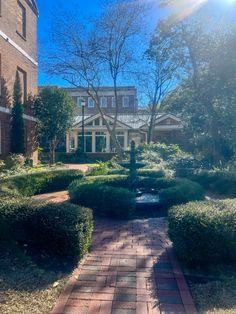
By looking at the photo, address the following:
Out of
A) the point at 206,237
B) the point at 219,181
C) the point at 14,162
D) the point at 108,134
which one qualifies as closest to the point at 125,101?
the point at 108,134

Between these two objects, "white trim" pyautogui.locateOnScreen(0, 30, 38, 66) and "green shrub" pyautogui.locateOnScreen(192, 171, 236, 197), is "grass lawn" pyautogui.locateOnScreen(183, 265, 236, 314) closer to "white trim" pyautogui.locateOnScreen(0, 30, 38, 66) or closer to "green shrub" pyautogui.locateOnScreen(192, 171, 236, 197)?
"green shrub" pyautogui.locateOnScreen(192, 171, 236, 197)

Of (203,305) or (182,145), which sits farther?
(182,145)

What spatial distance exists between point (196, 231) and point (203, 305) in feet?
3.23

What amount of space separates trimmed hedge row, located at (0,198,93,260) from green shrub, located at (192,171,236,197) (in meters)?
6.47

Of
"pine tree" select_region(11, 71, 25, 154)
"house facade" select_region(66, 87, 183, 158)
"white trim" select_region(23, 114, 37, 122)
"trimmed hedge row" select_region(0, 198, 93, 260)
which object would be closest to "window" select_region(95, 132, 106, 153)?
"house facade" select_region(66, 87, 183, 158)

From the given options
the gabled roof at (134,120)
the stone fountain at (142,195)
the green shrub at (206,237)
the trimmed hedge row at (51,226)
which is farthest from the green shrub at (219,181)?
the gabled roof at (134,120)

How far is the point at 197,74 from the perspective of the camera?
1278 cm

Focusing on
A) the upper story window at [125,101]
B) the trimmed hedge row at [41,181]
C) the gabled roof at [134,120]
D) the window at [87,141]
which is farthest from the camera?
the upper story window at [125,101]

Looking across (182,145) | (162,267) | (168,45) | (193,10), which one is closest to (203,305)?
(162,267)

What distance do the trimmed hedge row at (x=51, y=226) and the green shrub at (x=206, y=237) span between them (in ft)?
4.39

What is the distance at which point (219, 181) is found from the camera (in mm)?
9742

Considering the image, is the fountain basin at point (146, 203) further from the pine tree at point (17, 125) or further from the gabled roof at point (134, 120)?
the gabled roof at point (134, 120)

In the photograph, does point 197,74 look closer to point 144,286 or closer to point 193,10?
point 193,10

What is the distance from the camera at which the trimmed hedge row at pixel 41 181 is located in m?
8.27
